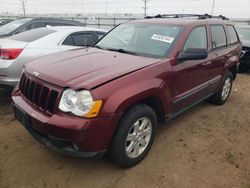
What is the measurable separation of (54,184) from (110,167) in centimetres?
68

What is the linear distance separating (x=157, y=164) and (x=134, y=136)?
0.52 metres

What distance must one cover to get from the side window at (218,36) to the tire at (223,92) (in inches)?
31.5

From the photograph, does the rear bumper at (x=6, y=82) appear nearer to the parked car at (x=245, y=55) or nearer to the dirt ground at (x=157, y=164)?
the dirt ground at (x=157, y=164)

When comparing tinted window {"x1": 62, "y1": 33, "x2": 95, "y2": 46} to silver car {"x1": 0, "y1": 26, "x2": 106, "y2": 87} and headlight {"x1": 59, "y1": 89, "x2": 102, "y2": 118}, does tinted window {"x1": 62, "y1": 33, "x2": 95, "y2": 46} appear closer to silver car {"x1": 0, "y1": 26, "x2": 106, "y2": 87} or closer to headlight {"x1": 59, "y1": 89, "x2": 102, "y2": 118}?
silver car {"x1": 0, "y1": 26, "x2": 106, "y2": 87}

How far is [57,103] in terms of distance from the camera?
2436 mm

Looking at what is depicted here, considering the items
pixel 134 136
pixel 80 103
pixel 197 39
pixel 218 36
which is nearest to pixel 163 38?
pixel 197 39

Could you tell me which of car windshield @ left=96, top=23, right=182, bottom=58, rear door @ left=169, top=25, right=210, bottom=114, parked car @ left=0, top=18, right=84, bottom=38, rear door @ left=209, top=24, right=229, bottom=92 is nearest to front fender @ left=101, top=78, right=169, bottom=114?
rear door @ left=169, top=25, right=210, bottom=114

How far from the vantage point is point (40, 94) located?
264 cm

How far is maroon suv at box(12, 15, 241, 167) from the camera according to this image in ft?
7.83

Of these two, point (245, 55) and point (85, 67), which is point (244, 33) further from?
point (85, 67)

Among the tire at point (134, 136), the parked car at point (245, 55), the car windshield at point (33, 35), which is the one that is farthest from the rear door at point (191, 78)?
the parked car at point (245, 55)

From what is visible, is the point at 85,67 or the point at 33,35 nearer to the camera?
the point at 85,67

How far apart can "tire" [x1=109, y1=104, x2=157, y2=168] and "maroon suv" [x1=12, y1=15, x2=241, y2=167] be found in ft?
0.03

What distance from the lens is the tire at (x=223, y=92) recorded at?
502cm
